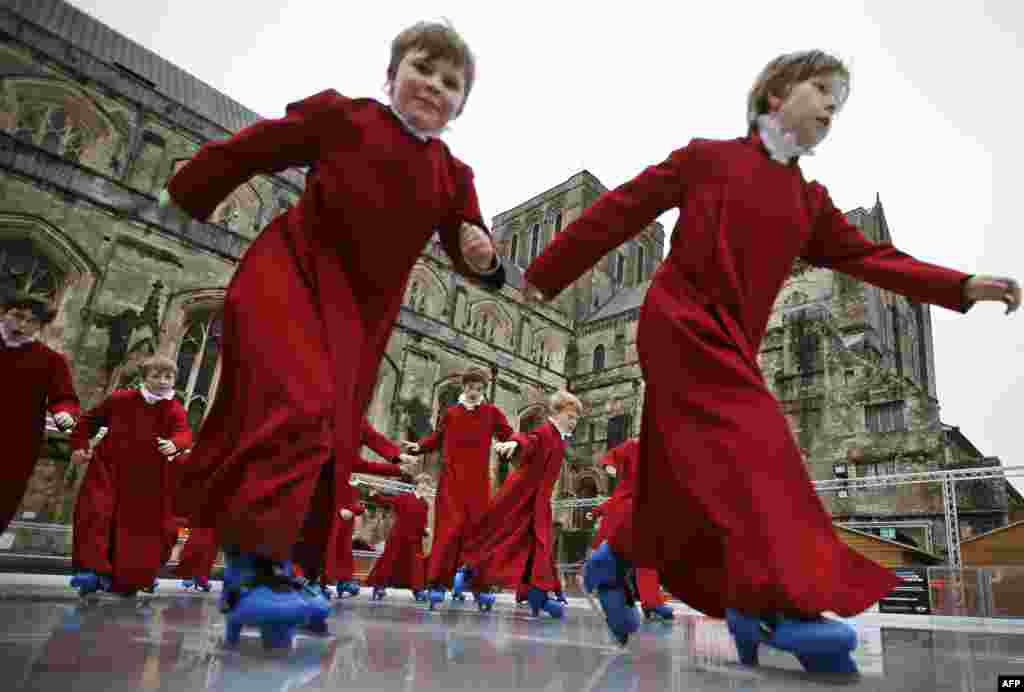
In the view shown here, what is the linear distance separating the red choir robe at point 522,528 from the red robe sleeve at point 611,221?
2988 millimetres

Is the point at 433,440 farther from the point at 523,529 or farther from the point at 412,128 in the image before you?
the point at 412,128

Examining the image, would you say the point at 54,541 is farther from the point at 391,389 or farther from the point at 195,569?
the point at 391,389

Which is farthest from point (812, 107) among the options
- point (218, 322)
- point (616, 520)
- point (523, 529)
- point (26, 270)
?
point (218, 322)

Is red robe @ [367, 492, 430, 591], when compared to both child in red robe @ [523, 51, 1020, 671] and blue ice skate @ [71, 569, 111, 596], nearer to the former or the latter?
blue ice skate @ [71, 569, 111, 596]

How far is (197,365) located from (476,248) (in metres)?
14.9

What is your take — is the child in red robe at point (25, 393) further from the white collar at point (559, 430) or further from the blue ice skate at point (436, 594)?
the white collar at point (559, 430)

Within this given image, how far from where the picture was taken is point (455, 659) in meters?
1.81

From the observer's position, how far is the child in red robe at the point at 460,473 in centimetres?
564

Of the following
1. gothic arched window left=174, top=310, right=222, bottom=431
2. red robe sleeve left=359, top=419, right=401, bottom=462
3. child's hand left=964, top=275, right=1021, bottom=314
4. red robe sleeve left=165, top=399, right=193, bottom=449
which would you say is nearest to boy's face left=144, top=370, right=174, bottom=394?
red robe sleeve left=165, top=399, right=193, bottom=449

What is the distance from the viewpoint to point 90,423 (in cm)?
443

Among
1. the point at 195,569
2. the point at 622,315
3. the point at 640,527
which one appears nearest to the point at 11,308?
the point at 195,569

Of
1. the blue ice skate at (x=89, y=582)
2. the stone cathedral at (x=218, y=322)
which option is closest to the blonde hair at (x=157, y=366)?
the blue ice skate at (x=89, y=582)

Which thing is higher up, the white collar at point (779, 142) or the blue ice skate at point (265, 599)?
the white collar at point (779, 142)

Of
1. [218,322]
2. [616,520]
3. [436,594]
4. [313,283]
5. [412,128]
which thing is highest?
[218,322]
